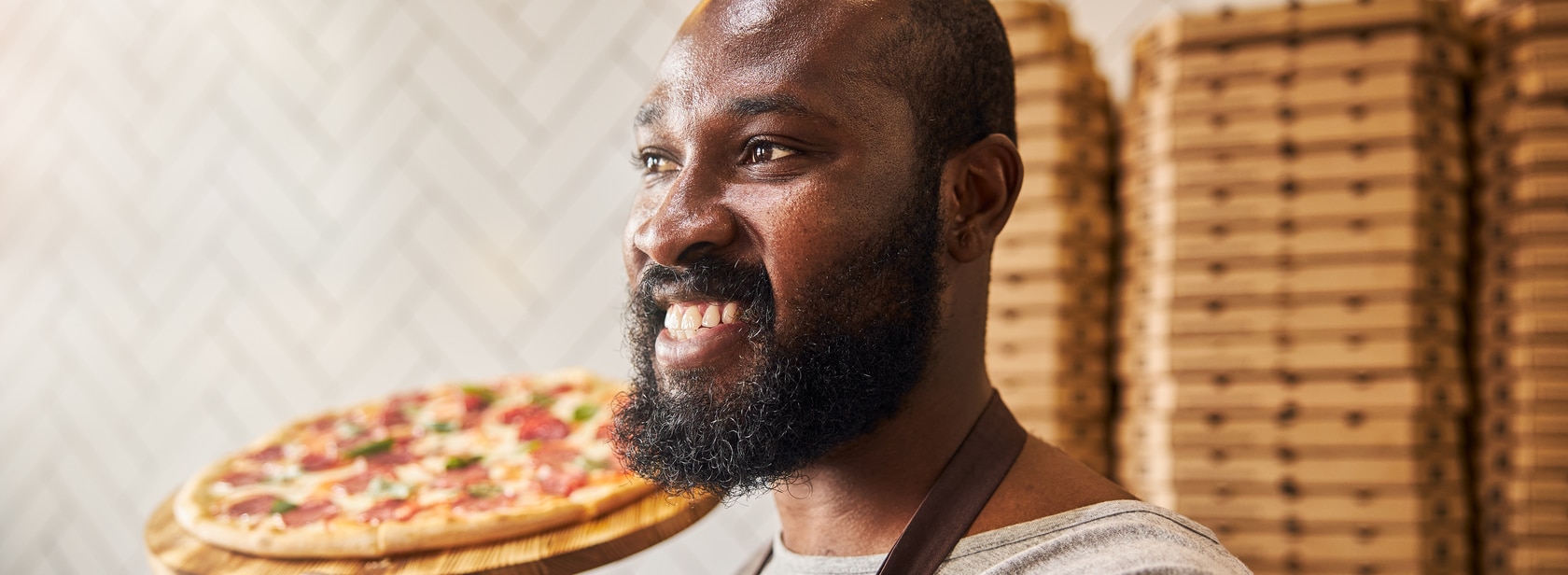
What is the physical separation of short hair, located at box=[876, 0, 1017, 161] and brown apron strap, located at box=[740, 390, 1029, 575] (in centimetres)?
33

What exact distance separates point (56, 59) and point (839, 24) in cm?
478

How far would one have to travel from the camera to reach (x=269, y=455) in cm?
200

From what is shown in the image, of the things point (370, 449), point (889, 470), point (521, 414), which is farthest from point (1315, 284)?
point (370, 449)

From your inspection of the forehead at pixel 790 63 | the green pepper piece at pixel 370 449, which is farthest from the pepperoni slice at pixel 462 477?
the forehead at pixel 790 63

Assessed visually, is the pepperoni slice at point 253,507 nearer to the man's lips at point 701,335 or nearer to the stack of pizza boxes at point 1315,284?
the man's lips at point 701,335

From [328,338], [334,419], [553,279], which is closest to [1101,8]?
[553,279]

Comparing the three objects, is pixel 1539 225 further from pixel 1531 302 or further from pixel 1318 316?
pixel 1318 316

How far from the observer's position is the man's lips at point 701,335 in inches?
42.3

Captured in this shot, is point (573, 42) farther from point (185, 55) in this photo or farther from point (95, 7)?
point (95, 7)

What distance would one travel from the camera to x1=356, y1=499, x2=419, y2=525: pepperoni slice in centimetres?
149

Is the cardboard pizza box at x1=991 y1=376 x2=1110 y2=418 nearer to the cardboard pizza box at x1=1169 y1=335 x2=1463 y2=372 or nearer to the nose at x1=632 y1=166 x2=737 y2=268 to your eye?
the cardboard pizza box at x1=1169 y1=335 x2=1463 y2=372

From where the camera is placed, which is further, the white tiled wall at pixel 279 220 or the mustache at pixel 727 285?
the white tiled wall at pixel 279 220

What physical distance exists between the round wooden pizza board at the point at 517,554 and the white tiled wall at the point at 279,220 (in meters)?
1.74

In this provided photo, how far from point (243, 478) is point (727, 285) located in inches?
50.6
